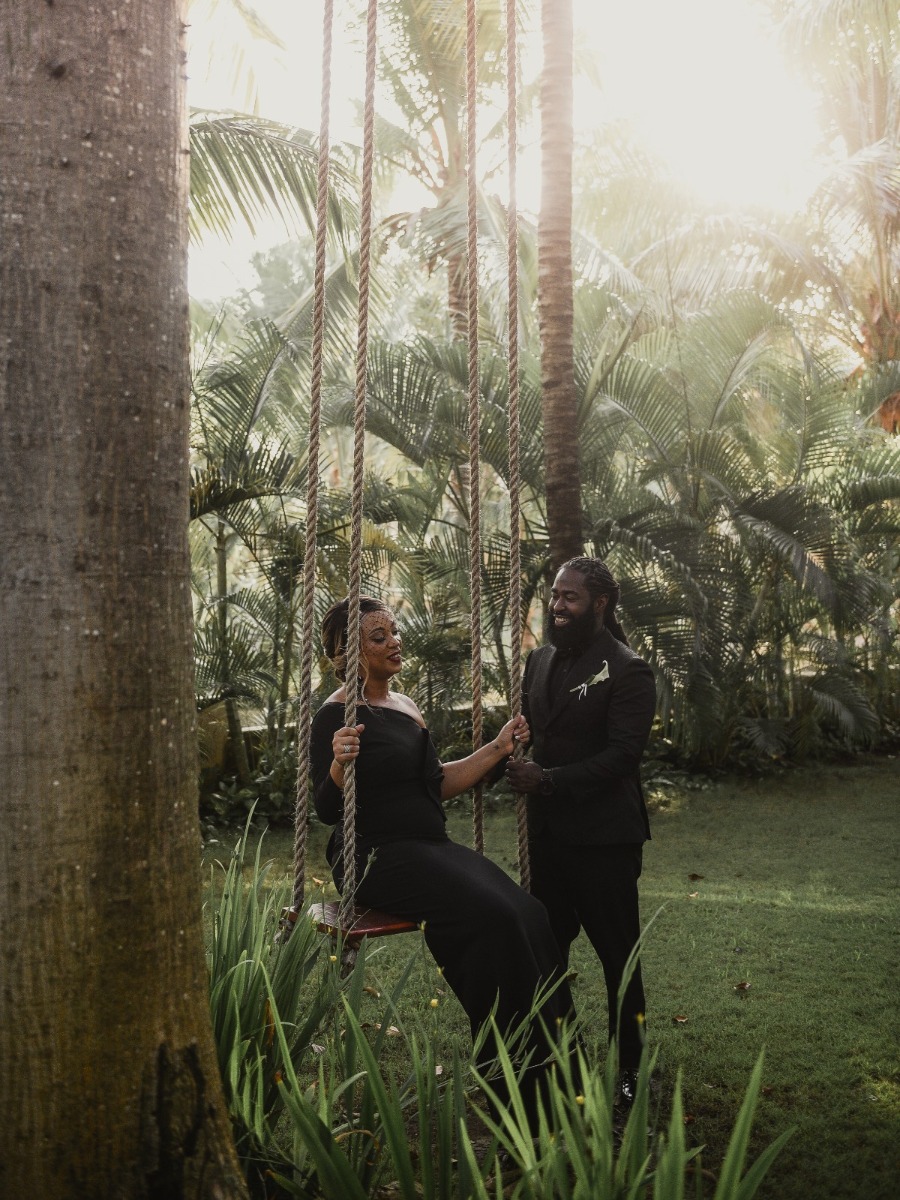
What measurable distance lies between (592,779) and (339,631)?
1016 millimetres

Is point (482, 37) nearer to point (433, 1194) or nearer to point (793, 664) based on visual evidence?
point (793, 664)

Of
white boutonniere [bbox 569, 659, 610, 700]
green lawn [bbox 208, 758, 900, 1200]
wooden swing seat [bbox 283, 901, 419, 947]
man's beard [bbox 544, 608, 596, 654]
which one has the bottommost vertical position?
green lawn [bbox 208, 758, 900, 1200]

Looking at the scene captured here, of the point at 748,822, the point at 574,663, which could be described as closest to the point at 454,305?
the point at 748,822

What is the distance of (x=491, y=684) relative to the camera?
1054 cm

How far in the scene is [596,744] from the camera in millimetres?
4055

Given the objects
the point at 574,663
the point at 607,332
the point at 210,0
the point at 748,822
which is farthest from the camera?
the point at 210,0

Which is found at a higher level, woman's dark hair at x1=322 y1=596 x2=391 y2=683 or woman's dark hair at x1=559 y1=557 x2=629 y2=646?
woman's dark hair at x1=559 y1=557 x2=629 y2=646

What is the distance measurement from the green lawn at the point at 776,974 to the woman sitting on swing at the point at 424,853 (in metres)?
0.21

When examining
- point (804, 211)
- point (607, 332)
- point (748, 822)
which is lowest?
point (748, 822)

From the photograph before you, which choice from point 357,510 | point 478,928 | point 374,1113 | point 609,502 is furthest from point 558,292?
point 374,1113

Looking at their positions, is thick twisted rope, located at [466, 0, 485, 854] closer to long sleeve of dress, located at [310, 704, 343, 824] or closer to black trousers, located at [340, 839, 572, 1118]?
black trousers, located at [340, 839, 572, 1118]

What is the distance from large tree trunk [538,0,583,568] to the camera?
8242 mm

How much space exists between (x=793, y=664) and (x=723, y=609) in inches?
94.7

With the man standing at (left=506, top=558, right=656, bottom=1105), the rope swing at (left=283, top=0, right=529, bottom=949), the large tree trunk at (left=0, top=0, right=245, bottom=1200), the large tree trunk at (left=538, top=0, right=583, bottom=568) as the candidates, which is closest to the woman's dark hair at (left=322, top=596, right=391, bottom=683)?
the rope swing at (left=283, top=0, right=529, bottom=949)
